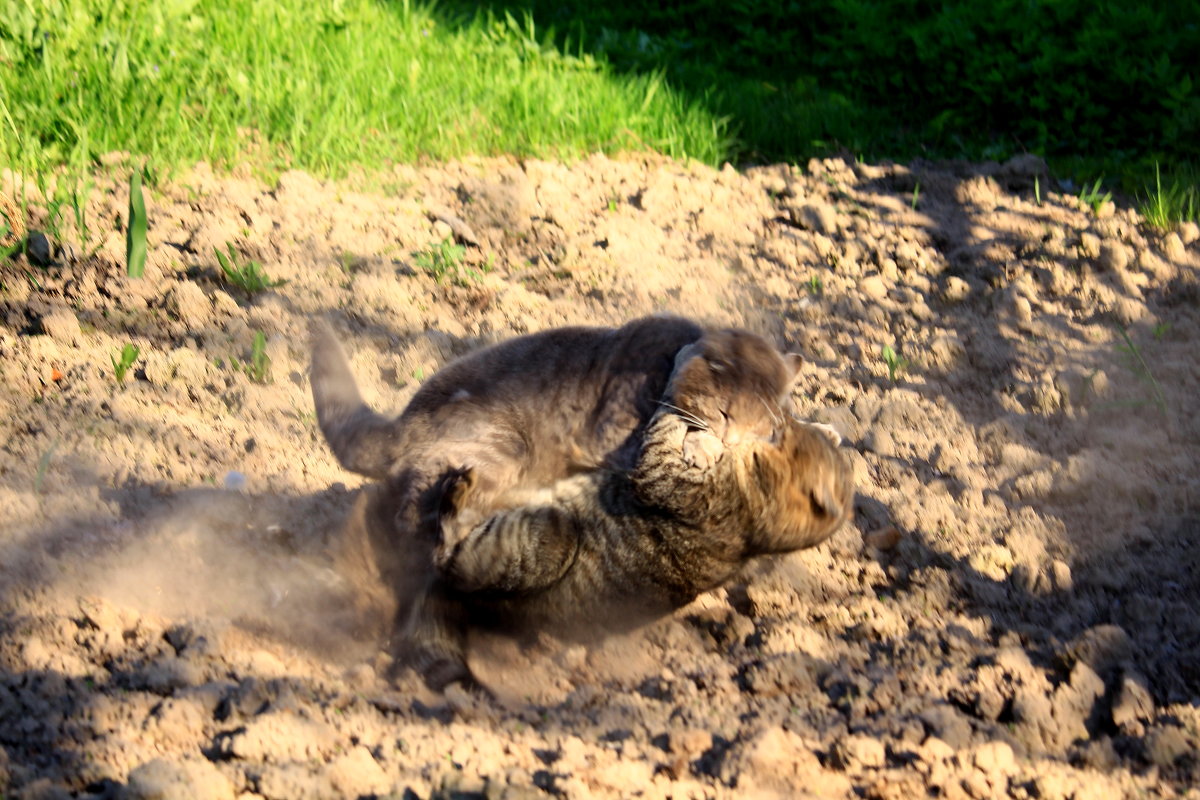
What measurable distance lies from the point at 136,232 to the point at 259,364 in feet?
2.15

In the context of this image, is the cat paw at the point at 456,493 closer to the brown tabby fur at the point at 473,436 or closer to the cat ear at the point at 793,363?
the brown tabby fur at the point at 473,436

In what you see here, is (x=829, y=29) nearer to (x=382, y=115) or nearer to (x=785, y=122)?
(x=785, y=122)

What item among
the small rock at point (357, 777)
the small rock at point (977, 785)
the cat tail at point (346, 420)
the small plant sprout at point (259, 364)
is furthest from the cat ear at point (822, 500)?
the small plant sprout at point (259, 364)

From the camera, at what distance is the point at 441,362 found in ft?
13.5

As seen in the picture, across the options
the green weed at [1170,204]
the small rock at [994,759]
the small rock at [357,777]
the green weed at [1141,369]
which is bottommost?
the small rock at [357,777]

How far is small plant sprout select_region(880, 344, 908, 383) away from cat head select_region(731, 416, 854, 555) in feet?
3.87

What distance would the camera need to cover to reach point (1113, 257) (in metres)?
4.95

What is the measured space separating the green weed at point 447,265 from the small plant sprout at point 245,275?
1.92 ft

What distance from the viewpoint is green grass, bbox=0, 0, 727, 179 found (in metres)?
4.77

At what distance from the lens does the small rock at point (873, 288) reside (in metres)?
4.89

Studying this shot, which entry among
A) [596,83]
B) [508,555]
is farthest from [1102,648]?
[596,83]

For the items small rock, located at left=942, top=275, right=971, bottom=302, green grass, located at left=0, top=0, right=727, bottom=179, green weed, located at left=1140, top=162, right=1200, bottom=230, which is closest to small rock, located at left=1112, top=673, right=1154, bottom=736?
small rock, located at left=942, top=275, right=971, bottom=302

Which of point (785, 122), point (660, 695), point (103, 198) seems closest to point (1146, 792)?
point (660, 695)

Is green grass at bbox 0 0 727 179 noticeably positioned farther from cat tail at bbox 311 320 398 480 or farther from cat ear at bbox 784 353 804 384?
cat ear at bbox 784 353 804 384
